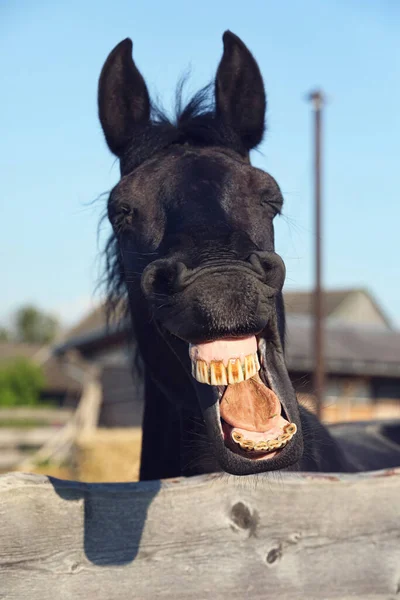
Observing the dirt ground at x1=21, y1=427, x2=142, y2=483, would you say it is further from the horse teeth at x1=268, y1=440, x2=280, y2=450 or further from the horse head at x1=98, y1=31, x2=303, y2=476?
the horse teeth at x1=268, y1=440, x2=280, y2=450

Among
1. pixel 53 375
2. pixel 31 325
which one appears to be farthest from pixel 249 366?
pixel 31 325

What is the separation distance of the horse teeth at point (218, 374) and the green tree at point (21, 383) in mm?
40853

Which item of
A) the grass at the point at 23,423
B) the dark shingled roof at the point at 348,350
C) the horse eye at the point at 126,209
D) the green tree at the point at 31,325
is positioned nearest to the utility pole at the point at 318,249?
the dark shingled roof at the point at 348,350

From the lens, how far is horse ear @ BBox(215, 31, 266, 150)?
11.6 feet

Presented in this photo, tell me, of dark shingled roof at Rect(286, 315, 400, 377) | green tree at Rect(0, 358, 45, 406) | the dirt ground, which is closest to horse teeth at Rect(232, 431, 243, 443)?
the dirt ground

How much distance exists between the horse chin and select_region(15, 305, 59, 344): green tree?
113 metres

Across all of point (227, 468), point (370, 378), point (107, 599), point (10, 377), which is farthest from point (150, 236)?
point (10, 377)

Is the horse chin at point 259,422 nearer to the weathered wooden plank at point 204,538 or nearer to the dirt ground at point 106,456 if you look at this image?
the weathered wooden plank at point 204,538

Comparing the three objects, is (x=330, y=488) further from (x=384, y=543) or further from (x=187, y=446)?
(x=187, y=446)

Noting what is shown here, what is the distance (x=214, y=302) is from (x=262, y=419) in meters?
0.42

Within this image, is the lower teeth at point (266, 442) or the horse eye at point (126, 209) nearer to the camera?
the lower teeth at point (266, 442)

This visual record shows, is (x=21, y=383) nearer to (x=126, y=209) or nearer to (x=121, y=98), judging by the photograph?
(x=121, y=98)

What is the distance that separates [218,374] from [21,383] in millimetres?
42329

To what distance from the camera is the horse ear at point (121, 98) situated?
11.5 feet
